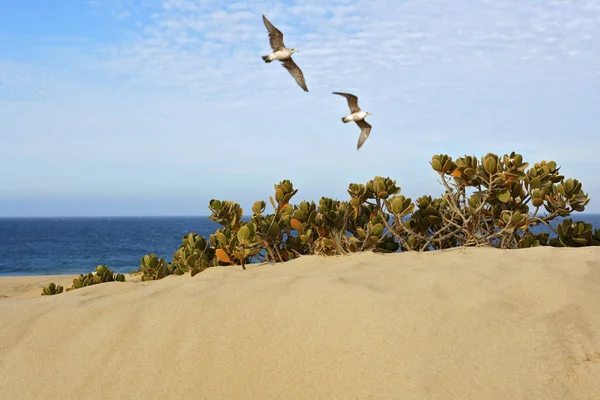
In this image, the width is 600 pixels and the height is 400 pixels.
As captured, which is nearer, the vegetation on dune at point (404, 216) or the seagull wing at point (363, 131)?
the vegetation on dune at point (404, 216)

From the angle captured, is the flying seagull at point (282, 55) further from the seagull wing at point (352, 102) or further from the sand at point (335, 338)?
the sand at point (335, 338)

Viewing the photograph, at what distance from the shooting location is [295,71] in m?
6.93

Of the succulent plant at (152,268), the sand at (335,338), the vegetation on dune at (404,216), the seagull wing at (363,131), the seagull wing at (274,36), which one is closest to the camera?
the sand at (335,338)

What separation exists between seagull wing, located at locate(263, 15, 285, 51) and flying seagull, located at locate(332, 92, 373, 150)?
1086 millimetres

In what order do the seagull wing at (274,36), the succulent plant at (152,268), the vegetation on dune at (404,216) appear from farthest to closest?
the seagull wing at (274,36) < the succulent plant at (152,268) < the vegetation on dune at (404,216)

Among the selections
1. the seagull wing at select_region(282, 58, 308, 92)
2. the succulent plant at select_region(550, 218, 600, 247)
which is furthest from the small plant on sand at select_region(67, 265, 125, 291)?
the succulent plant at select_region(550, 218, 600, 247)

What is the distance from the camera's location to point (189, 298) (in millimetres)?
3688

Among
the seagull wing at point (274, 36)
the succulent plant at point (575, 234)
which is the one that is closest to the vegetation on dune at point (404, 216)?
the succulent plant at point (575, 234)

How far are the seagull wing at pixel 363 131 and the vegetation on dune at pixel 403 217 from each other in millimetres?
1724

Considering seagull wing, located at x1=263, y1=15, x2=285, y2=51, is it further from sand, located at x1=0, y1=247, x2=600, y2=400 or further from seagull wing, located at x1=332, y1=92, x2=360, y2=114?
sand, located at x1=0, y1=247, x2=600, y2=400

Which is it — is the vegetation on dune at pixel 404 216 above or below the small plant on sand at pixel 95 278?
above

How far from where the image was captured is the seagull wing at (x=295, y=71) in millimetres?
6922

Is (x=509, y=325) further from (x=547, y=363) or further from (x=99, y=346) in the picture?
(x=99, y=346)

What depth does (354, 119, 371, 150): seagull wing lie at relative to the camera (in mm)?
7164
